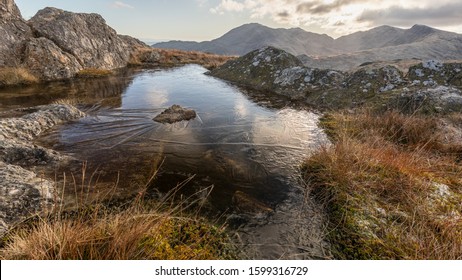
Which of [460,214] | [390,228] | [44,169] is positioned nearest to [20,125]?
[44,169]

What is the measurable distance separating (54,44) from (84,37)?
5070mm

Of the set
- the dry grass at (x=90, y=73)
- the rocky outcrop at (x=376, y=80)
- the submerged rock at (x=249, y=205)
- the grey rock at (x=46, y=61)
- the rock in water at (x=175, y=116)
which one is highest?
the grey rock at (x=46, y=61)

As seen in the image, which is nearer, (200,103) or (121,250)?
(121,250)

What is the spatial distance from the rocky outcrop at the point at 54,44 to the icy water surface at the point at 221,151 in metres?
7.85

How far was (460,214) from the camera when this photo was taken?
382 centimetres

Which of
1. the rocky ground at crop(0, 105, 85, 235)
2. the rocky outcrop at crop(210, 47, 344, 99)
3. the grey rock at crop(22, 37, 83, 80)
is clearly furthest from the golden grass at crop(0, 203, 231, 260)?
the grey rock at crop(22, 37, 83, 80)

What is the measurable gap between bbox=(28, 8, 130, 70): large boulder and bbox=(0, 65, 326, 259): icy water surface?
12.2m

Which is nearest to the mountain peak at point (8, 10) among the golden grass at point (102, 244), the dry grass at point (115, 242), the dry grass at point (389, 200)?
the dry grass at point (115, 242)

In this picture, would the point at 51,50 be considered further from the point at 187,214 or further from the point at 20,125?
the point at 187,214

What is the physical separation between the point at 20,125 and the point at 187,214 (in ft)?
20.7

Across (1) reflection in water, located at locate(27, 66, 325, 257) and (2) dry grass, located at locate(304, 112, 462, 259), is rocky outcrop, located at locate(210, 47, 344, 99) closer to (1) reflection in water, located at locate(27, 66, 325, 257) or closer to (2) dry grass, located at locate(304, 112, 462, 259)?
(1) reflection in water, located at locate(27, 66, 325, 257)

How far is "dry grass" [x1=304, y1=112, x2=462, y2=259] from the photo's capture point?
129 inches

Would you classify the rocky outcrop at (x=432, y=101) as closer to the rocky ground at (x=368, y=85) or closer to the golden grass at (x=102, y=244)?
the rocky ground at (x=368, y=85)

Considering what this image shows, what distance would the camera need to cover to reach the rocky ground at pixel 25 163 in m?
3.65
